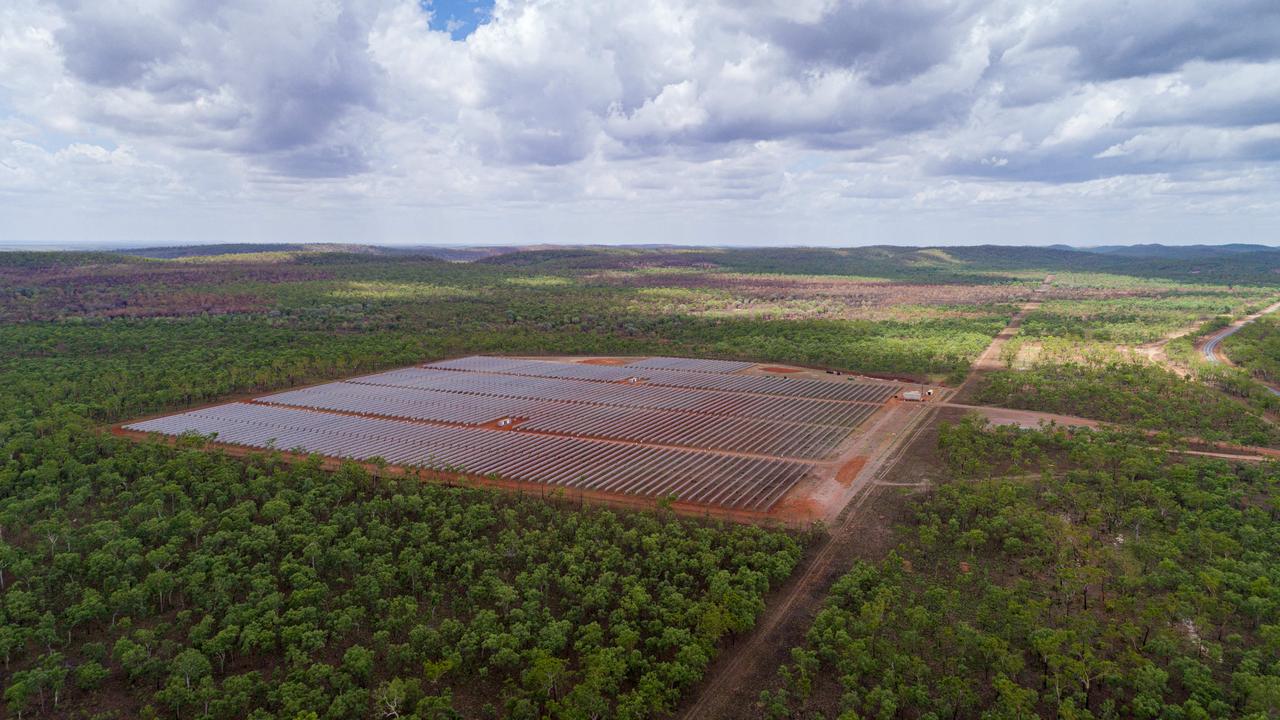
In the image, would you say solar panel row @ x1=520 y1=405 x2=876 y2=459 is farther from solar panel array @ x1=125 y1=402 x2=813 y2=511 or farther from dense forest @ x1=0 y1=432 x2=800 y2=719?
dense forest @ x1=0 y1=432 x2=800 y2=719

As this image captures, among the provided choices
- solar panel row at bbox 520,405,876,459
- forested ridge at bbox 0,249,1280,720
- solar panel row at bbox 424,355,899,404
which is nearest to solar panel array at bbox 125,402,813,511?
solar panel row at bbox 520,405,876,459

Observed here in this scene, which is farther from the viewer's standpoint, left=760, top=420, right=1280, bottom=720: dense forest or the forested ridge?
the forested ridge

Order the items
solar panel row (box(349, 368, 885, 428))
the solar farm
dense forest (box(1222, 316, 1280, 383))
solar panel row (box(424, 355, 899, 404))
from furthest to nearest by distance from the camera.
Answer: dense forest (box(1222, 316, 1280, 383)) → solar panel row (box(424, 355, 899, 404)) → solar panel row (box(349, 368, 885, 428)) → the solar farm

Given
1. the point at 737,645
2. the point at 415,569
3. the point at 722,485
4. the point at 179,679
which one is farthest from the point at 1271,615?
the point at 179,679

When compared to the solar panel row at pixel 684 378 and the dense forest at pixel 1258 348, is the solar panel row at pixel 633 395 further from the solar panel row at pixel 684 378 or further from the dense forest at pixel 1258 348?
the dense forest at pixel 1258 348

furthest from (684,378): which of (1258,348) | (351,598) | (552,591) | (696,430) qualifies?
(1258,348)

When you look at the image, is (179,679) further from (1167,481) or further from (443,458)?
(1167,481)

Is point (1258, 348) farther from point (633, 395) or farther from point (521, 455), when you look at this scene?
point (521, 455)

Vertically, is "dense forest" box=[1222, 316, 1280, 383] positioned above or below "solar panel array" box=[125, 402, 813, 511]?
above

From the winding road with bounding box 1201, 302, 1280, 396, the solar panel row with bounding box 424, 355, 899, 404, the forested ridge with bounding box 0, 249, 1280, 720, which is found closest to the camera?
the forested ridge with bounding box 0, 249, 1280, 720
